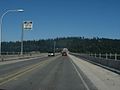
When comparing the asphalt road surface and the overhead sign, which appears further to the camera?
the overhead sign

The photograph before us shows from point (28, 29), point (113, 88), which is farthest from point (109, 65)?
point (28, 29)

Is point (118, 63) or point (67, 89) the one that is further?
point (118, 63)

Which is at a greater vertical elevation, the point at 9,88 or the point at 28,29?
the point at 28,29

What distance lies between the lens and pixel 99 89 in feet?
54.1

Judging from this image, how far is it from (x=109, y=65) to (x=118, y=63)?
6026 millimetres

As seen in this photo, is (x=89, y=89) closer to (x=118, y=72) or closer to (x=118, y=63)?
(x=118, y=72)

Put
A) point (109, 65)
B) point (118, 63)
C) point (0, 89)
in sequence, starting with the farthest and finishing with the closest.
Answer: point (109, 65), point (118, 63), point (0, 89)

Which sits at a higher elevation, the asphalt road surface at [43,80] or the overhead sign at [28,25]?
the overhead sign at [28,25]

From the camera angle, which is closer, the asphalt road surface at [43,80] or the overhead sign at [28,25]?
the asphalt road surface at [43,80]

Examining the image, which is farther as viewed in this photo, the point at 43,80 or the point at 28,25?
the point at 28,25

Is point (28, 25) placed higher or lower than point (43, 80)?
higher

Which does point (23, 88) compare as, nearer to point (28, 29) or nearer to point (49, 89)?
point (49, 89)

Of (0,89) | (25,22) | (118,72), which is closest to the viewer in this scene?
(0,89)

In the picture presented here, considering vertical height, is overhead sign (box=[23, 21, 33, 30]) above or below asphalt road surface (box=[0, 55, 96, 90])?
above
